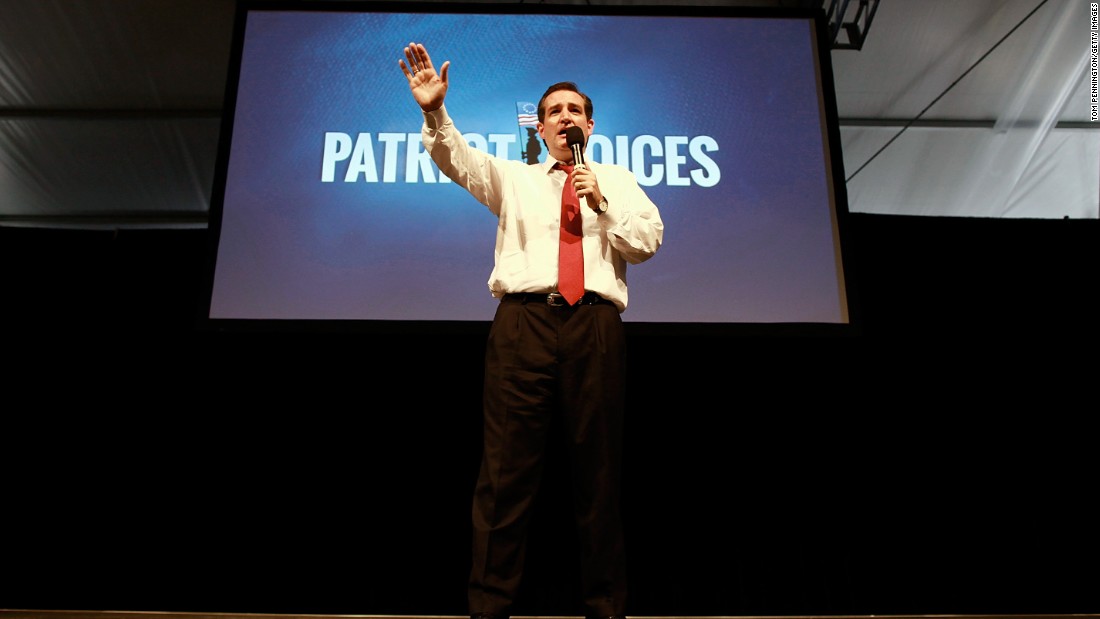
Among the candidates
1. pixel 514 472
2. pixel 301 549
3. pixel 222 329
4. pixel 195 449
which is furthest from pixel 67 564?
pixel 514 472

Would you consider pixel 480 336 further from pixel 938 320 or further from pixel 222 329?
pixel 938 320

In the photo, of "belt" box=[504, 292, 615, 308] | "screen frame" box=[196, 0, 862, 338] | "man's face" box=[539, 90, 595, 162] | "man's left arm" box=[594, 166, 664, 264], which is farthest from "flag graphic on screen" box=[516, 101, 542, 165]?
"belt" box=[504, 292, 615, 308]

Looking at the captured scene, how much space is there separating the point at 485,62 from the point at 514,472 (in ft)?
5.93

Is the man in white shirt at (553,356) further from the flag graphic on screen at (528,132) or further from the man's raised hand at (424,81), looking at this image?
the flag graphic on screen at (528,132)

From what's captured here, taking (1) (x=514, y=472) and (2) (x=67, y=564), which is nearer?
(1) (x=514, y=472)

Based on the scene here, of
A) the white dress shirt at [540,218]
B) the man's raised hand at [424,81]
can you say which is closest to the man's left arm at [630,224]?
the white dress shirt at [540,218]

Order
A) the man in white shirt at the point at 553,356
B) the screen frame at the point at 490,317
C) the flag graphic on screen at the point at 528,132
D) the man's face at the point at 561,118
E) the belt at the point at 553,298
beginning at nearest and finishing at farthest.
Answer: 1. the man in white shirt at the point at 553,356
2. the belt at the point at 553,298
3. the man's face at the point at 561,118
4. the screen frame at the point at 490,317
5. the flag graphic on screen at the point at 528,132

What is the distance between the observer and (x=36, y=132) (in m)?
4.69

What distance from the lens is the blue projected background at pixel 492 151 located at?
8.46 feet

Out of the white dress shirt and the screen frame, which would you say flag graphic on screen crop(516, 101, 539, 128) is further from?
the white dress shirt

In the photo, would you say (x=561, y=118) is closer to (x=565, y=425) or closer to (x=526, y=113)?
(x=565, y=425)

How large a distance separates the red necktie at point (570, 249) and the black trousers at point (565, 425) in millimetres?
47

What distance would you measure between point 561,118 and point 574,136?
0.15m

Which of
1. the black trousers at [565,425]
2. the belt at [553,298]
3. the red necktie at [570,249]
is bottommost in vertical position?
the black trousers at [565,425]
